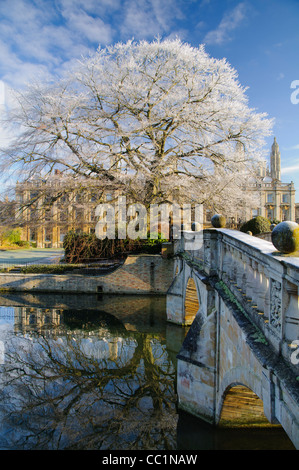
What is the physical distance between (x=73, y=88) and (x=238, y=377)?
15.8m

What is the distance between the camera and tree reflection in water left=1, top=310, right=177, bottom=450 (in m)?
5.35

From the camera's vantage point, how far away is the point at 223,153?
1720 centimetres

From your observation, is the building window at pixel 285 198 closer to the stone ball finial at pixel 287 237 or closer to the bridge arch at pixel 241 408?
the bridge arch at pixel 241 408

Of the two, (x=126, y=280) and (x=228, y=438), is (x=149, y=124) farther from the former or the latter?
(x=228, y=438)

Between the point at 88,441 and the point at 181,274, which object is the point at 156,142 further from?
the point at 88,441

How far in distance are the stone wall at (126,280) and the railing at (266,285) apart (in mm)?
12097

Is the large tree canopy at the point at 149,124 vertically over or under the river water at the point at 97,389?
over

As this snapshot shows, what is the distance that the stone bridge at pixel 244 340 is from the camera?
2.58m

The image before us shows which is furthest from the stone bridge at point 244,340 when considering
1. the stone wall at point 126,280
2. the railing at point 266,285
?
the stone wall at point 126,280

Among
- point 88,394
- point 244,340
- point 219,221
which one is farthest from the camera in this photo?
point 88,394

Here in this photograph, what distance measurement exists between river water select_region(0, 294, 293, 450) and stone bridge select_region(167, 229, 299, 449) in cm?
53

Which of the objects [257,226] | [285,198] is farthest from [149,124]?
[285,198]

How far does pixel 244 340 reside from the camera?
11.8ft

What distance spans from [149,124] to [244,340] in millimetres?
14035
